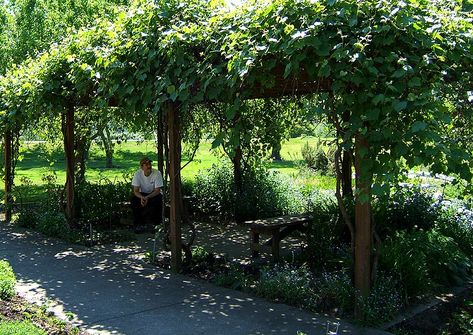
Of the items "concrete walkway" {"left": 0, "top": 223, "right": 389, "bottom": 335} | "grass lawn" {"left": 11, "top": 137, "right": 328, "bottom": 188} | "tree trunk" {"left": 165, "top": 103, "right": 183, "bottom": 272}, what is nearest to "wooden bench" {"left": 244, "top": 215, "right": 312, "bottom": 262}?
"tree trunk" {"left": 165, "top": 103, "right": 183, "bottom": 272}

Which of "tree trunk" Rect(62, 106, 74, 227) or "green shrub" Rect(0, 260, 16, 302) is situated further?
"tree trunk" Rect(62, 106, 74, 227)

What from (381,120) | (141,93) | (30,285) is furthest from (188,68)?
(30,285)

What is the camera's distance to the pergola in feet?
15.3

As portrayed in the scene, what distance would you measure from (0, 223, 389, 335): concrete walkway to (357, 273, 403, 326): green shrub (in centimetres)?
19

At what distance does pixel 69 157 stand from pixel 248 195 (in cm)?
370

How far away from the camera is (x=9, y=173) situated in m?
12.0

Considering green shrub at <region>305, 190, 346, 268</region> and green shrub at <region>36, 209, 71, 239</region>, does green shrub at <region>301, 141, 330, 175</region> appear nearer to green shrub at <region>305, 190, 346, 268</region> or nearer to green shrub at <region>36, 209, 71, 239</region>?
green shrub at <region>36, 209, 71, 239</region>

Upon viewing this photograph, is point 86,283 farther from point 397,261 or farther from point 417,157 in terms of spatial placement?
point 417,157

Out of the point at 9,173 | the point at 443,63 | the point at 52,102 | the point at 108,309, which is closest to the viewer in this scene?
the point at 443,63

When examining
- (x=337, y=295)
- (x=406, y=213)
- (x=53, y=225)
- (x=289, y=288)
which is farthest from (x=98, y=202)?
(x=337, y=295)

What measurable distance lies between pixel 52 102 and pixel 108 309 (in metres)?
3.99

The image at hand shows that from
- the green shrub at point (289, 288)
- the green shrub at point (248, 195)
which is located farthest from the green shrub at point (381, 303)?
the green shrub at point (248, 195)

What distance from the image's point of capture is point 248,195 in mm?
11719

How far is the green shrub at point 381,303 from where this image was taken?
528 cm
